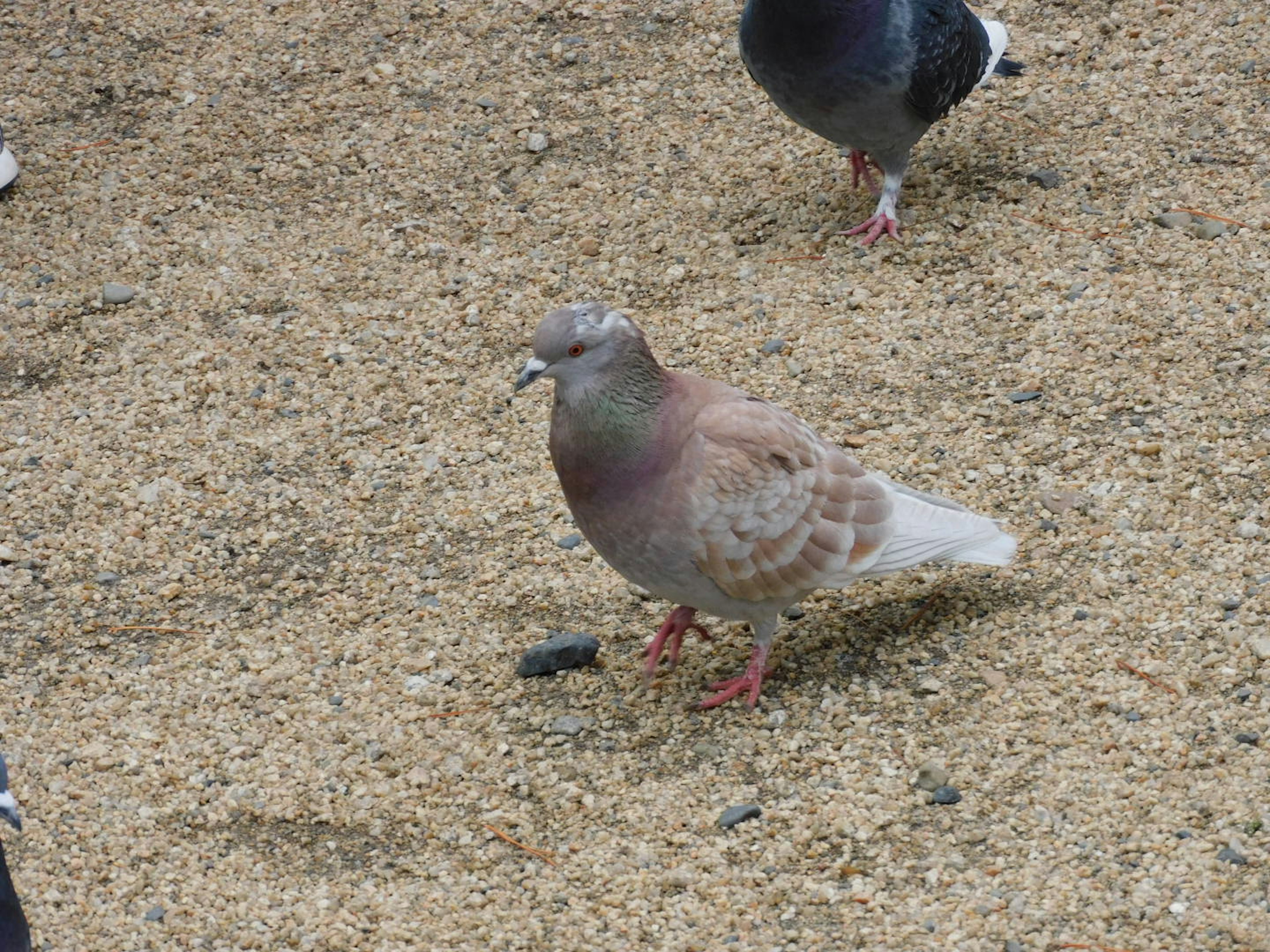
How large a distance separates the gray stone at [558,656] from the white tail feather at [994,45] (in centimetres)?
295

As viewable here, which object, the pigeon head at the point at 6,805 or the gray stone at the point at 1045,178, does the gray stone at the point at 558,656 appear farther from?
the gray stone at the point at 1045,178

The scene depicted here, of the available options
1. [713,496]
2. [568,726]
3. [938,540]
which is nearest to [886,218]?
[938,540]

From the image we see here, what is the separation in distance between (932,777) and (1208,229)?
272 centimetres

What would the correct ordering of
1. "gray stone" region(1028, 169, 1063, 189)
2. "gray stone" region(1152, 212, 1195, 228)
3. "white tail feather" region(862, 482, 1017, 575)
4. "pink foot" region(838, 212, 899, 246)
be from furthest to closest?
1. "gray stone" region(1028, 169, 1063, 189)
2. "pink foot" region(838, 212, 899, 246)
3. "gray stone" region(1152, 212, 1195, 228)
4. "white tail feather" region(862, 482, 1017, 575)

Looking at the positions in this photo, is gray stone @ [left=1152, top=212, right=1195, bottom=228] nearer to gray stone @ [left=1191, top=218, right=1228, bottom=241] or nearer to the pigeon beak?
gray stone @ [left=1191, top=218, right=1228, bottom=241]

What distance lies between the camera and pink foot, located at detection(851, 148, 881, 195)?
5855mm

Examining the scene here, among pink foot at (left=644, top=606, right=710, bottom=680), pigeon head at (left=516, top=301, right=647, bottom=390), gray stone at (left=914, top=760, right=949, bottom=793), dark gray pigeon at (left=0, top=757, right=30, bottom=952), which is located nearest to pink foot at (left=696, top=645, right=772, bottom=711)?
pink foot at (left=644, top=606, right=710, bottom=680)

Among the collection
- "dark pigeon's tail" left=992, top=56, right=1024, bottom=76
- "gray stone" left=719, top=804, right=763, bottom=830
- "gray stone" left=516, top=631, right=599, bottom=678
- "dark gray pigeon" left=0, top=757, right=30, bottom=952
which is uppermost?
"dark pigeon's tail" left=992, top=56, right=1024, bottom=76

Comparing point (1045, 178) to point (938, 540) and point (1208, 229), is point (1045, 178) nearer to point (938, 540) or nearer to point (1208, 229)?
point (1208, 229)

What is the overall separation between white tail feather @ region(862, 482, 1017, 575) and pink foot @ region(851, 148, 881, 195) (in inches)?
94.1

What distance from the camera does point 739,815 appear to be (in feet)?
11.1

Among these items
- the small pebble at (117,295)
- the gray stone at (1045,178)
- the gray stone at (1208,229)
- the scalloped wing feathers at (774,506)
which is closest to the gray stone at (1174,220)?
the gray stone at (1208,229)

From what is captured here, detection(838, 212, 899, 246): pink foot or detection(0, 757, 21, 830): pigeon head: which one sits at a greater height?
detection(0, 757, 21, 830): pigeon head

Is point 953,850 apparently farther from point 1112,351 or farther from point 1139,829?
point 1112,351
